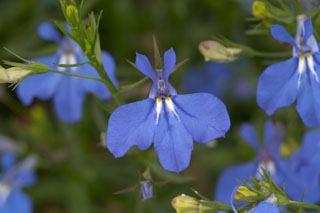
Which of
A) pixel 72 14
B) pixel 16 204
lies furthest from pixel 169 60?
pixel 16 204

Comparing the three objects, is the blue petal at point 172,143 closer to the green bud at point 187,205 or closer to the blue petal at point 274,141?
the green bud at point 187,205

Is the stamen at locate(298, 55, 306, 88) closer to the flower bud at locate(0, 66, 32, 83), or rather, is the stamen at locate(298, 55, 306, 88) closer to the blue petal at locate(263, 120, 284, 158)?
the blue petal at locate(263, 120, 284, 158)

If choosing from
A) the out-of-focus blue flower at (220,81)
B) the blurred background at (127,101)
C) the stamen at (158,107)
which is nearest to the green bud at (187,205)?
the stamen at (158,107)

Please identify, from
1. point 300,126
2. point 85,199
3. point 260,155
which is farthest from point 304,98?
point 85,199

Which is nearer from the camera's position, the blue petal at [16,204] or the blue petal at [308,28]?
the blue petal at [308,28]

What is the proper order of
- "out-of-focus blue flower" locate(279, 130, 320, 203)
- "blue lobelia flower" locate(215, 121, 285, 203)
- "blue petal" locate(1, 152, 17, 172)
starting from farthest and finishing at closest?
"blue petal" locate(1, 152, 17, 172) < "blue lobelia flower" locate(215, 121, 285, 203) < "out-of-focus blue flower" locate(279, 130, 320, 203)

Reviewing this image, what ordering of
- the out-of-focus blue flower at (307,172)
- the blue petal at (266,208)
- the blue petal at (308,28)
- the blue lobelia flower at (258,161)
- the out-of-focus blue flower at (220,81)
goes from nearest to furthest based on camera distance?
the blue petal at (266,208), the blue petal at (308,28), the out-of-focus blue flower at (307,172), the blue lobelia flower at (258,161), the out-of-focus blue flower at (220,81)

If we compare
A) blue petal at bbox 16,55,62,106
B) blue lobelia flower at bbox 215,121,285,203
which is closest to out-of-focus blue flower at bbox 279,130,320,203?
blue lobelia flower at bbox 215,121,285,203
